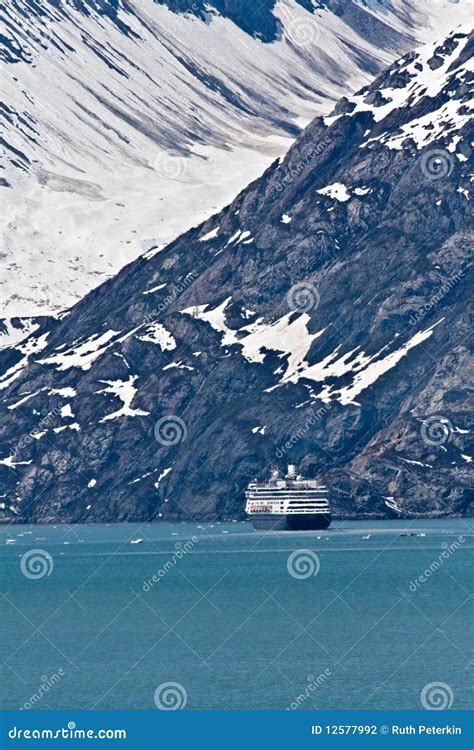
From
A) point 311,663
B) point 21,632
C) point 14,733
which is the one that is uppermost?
point 14,733

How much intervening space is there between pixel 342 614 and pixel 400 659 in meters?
38.5

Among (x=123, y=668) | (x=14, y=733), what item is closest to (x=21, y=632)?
(x=123, y=668)

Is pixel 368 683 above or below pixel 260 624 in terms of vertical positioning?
above

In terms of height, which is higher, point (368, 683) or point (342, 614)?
point (368, 683)

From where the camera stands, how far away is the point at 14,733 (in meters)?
101

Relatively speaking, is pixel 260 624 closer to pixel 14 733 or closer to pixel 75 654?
pixel 75 654

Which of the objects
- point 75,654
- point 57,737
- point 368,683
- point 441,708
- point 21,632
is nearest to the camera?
point 57,737

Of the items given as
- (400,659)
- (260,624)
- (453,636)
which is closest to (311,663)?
(400,659)

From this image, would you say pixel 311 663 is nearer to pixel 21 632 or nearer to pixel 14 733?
pixel 21 632

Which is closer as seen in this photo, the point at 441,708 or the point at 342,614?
the point at 441,708

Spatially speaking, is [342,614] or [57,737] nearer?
[57,737]

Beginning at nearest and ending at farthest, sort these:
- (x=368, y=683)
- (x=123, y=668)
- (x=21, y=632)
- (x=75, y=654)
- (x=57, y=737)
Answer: (x=57, y=737)
(x=368, y=683)
(x=123, y=668)
(x=75, y=654)
(x=21, y=632)

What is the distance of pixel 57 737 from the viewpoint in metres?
100

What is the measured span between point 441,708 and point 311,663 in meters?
25.7
